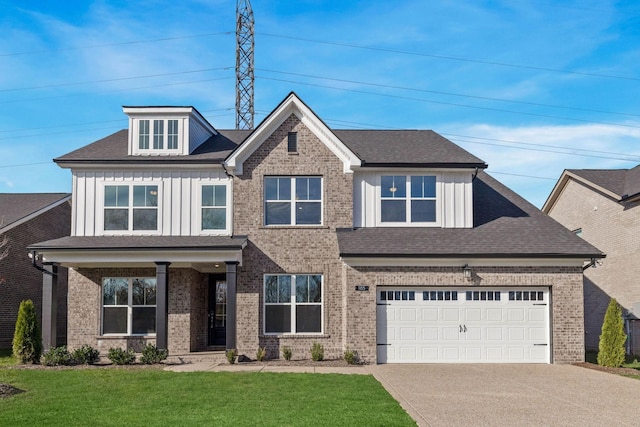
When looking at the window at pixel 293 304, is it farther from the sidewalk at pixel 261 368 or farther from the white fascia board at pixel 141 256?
the sidewalk at pixel 261 368

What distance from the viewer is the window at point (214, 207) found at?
21656 mm

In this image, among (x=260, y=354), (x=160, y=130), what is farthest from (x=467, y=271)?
(x=160, y=130)

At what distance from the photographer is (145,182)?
21.8 m

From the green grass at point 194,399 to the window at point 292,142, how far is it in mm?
7678

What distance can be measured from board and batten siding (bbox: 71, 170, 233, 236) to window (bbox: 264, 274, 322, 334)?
2757 millimetres

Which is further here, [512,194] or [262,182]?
[512,194]

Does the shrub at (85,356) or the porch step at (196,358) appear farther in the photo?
the porch step at (196,358)

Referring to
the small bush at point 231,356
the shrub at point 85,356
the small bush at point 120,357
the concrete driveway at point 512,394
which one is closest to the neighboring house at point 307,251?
the small bush at point 231,356

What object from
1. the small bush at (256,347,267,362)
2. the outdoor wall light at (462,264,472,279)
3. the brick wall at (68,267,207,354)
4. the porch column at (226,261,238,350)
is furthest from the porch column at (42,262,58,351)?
the outdoor wall light at (462,264,472,279)

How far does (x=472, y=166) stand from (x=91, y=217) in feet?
39.5

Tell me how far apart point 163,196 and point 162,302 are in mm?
3628

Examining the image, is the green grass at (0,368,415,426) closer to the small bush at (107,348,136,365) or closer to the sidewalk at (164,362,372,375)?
the sidewalk at (164,362,372,375)

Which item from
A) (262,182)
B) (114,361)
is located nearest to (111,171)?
(262,182)

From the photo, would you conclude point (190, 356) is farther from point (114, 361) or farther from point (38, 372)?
point (38, 372)
